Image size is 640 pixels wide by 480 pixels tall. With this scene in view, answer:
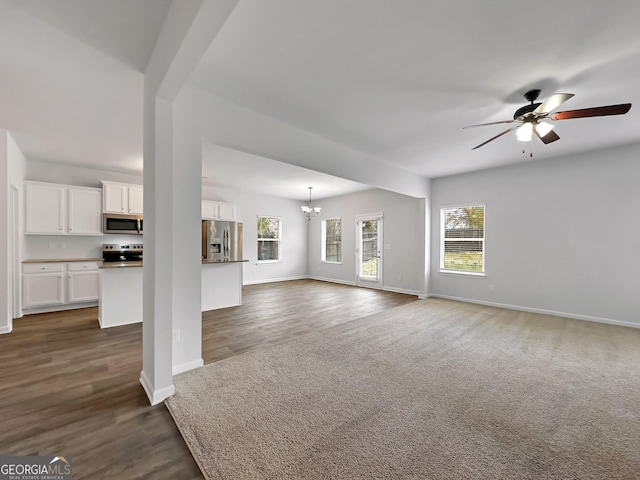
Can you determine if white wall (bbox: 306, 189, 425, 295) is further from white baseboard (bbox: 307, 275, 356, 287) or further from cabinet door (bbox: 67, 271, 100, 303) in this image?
cabinet door (bbox: 67, 271, 100, 303)

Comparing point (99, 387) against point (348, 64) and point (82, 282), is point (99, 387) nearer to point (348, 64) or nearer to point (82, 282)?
point (348, 64)

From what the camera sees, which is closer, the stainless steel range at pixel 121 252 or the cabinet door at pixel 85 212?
the cabinet door at pixel 85 212

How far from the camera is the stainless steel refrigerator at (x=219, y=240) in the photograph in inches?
→ 238

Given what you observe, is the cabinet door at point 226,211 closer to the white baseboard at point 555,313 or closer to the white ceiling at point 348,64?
the white ceiling at point 348,64

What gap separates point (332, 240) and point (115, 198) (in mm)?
5735

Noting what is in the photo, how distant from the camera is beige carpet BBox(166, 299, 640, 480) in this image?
5.14ft

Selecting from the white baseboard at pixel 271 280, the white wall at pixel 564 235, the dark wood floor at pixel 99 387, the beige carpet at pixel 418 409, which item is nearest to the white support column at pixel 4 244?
the dark wood floor at pixel 99 387

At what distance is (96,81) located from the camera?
2.56 m

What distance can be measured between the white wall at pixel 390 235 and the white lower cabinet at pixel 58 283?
595 centimetres

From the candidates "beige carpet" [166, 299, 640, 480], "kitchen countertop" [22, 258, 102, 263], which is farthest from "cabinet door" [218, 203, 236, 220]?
"beige carpet" [166, 299, 640, 480]

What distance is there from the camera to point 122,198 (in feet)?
18.1

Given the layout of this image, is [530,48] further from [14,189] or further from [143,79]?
[14,189]

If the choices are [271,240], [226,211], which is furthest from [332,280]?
[226,211]

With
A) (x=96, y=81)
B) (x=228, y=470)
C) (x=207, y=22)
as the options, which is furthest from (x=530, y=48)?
(x=96, y=81)
